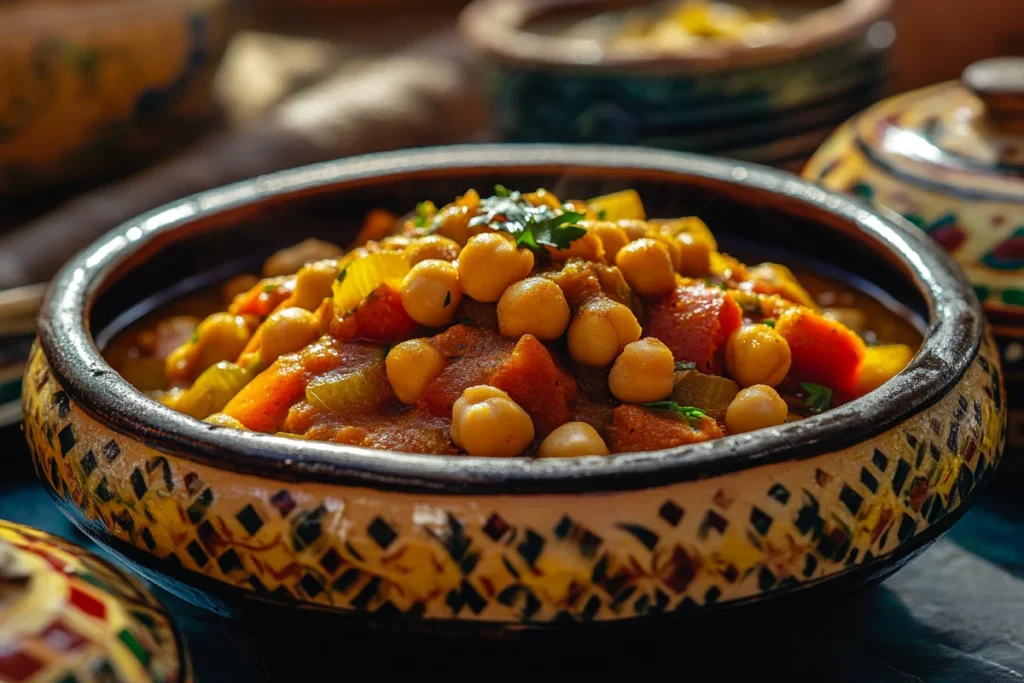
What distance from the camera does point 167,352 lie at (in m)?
2.30

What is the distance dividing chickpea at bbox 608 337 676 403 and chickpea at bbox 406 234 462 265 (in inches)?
15.3

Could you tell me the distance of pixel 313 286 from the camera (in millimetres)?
2125

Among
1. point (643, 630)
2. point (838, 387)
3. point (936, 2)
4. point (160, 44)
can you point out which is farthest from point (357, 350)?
point (936, 2)

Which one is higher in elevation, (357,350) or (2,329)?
(357,350)

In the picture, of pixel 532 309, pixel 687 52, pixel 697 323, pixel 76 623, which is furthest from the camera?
pixel 687 52

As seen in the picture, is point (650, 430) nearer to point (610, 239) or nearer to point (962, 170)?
point (610, 239)

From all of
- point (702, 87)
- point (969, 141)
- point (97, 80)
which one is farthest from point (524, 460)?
point (97, 80)

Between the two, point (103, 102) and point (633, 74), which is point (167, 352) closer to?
point (633, 74)

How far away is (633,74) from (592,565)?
7.44ft

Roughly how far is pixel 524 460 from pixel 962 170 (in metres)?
1.64

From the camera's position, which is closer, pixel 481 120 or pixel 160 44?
pixel 160 44

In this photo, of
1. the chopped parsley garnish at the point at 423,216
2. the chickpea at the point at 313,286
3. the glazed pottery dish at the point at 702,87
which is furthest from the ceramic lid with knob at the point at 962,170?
the chickpea at the point at 313,286

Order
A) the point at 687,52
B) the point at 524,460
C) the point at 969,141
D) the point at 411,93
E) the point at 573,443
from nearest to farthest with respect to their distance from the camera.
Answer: the point at 524,460
the point at 573,443
the point at 969,141
the point at 687,52
the point at 411,93

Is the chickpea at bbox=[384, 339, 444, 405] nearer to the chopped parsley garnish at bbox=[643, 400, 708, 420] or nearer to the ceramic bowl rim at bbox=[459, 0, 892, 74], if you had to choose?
the chopped parsley garnish at bbox=[643, 400, 708, 420]
